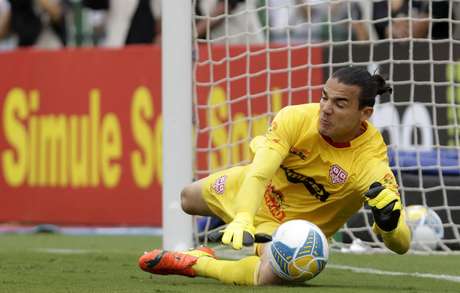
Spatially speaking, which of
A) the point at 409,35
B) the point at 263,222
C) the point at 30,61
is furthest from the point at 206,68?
the point at 263,222

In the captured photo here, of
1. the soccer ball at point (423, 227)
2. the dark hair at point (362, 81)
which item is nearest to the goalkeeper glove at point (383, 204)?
the dark hair at point (362, 81)

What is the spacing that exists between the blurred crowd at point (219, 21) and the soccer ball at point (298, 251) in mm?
2884

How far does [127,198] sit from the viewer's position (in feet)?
36.8

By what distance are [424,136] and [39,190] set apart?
3470 millimetres

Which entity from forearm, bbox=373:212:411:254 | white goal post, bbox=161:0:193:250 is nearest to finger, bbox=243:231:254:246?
forearm, bbox=373:212:411:254

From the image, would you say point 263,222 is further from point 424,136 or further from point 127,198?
point 127,198

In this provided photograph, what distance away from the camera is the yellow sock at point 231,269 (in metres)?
5.96

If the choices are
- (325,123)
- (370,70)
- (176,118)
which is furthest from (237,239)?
(370,70)

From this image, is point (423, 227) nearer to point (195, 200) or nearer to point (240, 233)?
point (195, 200)

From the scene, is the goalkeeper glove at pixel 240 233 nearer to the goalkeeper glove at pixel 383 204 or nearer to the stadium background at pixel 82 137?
the goalkeeper glove at pixel 383 204

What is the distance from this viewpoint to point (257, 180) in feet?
18.8

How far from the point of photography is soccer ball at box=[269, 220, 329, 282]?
18.5 ft

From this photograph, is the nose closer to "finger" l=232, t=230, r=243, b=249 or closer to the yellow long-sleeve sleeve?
the yellow long-sleeve sleeve

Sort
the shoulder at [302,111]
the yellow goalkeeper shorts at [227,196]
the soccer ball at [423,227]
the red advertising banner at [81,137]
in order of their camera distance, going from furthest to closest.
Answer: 1. the red advertising banner at [81,137]
2. the soccer ball at [423,227]
3. the yellow goalkeeper shorts at [227,196]
4. the shoulder at [302,111]
